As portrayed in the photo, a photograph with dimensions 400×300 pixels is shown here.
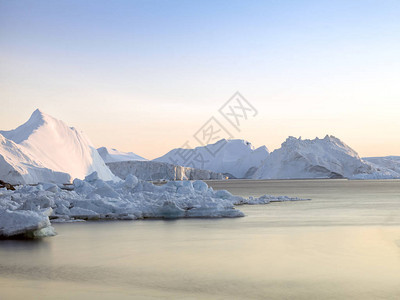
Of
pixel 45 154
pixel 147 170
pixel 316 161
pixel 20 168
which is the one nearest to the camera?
pixel 20 168

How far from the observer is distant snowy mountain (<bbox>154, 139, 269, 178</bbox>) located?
15988 centimetres

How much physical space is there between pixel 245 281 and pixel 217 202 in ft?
44.6

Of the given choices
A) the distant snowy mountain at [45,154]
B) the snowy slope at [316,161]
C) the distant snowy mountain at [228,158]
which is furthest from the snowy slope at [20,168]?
the distant snowy mountain at [228,158]

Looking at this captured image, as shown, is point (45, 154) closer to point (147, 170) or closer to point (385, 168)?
point (147, 170)

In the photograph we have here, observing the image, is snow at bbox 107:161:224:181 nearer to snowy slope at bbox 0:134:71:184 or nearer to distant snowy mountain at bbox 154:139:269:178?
distant snowy mountain at bbox 154:139:269:178

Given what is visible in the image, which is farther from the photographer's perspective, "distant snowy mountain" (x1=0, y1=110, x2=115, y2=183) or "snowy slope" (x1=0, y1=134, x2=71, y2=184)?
"distant snowy mountain" (x1=0, y1=110, x2=115, y2=183)

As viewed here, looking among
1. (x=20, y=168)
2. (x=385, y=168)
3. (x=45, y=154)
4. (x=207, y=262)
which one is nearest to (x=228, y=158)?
(x=385, y=168)

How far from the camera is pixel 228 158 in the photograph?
7146 inches

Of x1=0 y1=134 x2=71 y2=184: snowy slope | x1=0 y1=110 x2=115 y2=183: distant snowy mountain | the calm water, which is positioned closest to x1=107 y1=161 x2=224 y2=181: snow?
x1=0 y1=110 x2=115 y2=183: distant snowy mountain

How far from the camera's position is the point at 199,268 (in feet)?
33.6

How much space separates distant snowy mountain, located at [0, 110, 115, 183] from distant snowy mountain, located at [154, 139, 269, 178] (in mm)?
97972

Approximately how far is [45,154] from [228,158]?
135 meters

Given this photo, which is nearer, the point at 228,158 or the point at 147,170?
the point at 147,170

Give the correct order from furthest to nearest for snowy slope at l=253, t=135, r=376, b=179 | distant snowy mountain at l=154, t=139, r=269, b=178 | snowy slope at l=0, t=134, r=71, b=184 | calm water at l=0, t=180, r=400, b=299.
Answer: distant snowy mountain at l=154, t=139, r=269, b=178, snowy slope at l=253, t=135, r=376, b=179, snowy slope at l=0, t=134, r=71, b=184, calm water at l=0, t=180, r=400, b=299
